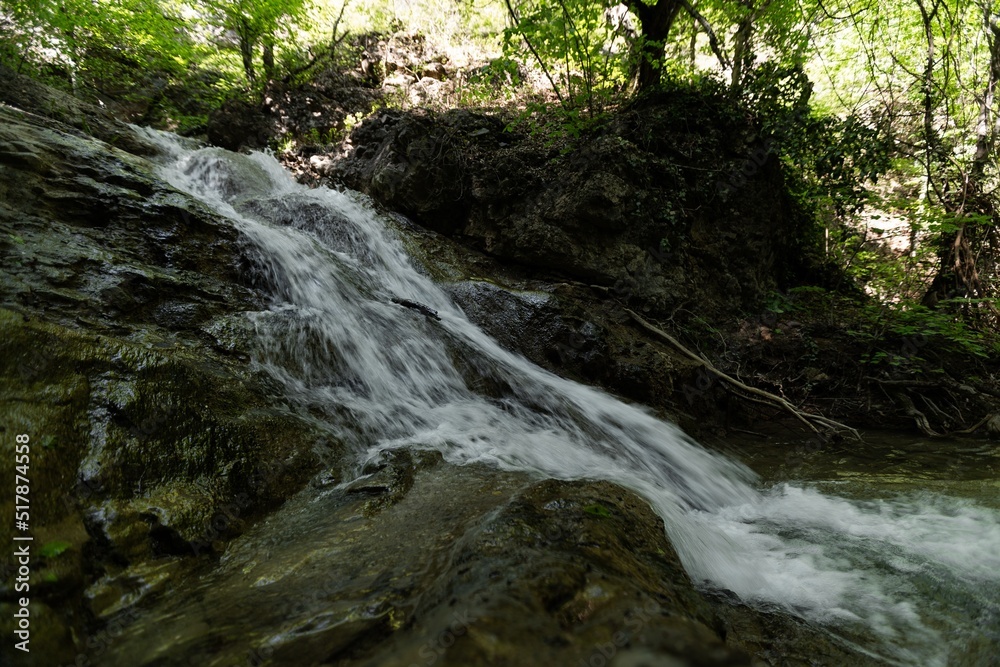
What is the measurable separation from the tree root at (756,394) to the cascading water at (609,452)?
4.63 ft

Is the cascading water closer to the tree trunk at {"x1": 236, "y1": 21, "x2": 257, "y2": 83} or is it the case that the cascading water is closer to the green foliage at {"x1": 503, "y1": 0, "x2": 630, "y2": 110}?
the green foliage at {"x1": 503, "y1": 0, "x2": 630, "y2": 110}

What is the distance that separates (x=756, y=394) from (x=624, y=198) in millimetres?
3281

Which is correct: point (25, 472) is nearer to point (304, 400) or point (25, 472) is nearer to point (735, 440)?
point (304, 400)

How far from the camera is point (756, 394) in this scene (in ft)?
19.1

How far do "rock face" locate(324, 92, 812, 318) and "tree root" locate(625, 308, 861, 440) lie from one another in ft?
1.74

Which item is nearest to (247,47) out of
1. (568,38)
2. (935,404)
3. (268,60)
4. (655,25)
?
(268,60)

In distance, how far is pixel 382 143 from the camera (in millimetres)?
8500

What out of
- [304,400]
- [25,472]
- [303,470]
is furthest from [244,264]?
[25,472]

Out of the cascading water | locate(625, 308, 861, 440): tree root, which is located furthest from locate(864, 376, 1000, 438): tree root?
the cascading water

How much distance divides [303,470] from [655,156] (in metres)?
6.75

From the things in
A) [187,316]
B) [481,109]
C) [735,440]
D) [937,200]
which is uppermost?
Result: [481,109]

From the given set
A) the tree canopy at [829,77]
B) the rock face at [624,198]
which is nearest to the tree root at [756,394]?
the rock face at [624,198]

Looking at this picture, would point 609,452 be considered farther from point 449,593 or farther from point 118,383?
Result: point 118,383

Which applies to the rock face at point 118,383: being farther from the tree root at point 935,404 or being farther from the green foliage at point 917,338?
the green foliage at point 917,338
